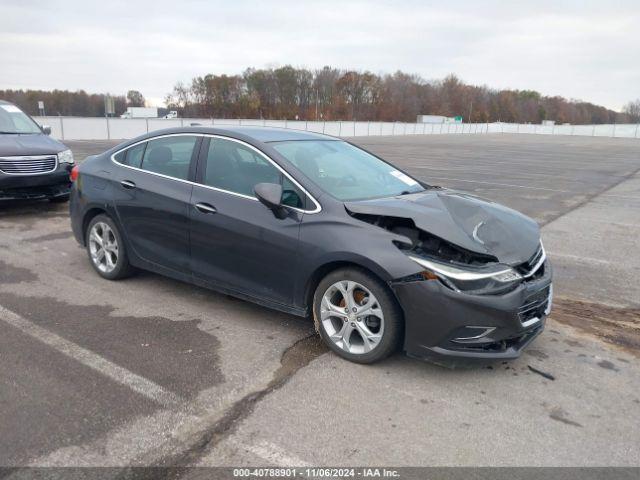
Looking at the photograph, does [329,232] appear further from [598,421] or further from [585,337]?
[585,337]

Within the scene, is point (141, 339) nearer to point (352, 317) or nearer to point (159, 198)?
point (159, 198)

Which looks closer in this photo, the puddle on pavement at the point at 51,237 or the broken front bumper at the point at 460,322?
the broken front bumper at the point at 460,322

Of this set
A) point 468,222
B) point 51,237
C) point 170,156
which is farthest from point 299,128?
point 468,222

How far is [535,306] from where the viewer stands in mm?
3658

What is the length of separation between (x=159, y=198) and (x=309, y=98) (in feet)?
297

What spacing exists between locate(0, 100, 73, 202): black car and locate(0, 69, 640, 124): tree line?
59284mm

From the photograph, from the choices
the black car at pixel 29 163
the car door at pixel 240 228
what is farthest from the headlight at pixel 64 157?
the car door at pixel 240 228

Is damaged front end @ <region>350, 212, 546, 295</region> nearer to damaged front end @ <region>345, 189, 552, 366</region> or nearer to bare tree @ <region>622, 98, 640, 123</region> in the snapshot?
damaged front end @ <region>345, 189, 552, 366</region>

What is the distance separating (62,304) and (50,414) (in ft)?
6.26

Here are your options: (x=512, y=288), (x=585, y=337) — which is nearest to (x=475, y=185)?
(x=585, y=337)

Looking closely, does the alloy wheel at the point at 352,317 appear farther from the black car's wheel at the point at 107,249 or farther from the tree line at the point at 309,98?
the tree line at the point at 309,98

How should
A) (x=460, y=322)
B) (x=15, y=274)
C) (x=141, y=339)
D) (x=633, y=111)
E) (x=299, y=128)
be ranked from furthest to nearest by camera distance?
(x=633, y=111)
(x=299, y=128)
(x=15, y=274)
(x=141, y=339)
(x=460, y=322)

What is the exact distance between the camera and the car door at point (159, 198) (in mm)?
4609

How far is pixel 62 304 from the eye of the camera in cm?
474
